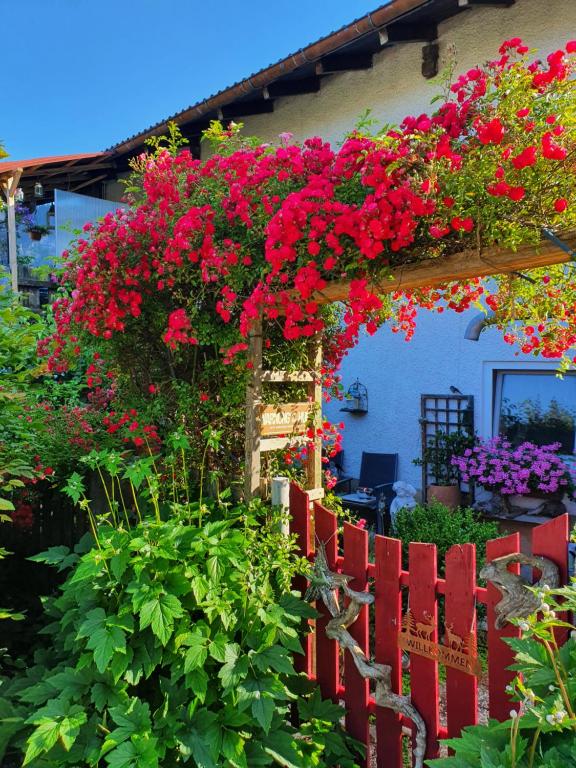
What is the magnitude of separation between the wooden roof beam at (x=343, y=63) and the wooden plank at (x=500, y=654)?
6.74 meters

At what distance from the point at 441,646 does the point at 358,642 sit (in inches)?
20.3

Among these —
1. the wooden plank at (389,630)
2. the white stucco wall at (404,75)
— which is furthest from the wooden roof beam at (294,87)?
the wooden plank at (389,630)

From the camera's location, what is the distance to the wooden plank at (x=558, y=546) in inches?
83.4

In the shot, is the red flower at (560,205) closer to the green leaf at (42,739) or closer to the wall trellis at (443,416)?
the green leaf at (42,739)

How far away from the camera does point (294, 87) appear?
7984mm

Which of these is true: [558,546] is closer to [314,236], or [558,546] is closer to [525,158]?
[525,158]

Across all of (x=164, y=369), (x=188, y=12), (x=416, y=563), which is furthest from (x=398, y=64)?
(x=416, y=563)

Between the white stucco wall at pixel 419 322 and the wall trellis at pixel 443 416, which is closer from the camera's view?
the white stucco wall at pixel 419 322

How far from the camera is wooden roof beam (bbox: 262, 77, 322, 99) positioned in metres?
7.94

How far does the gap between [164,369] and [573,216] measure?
242 centimetres

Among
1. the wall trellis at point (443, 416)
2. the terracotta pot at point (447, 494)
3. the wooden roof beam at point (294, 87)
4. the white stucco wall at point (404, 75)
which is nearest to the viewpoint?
the white stucco wall at point (404, 75)

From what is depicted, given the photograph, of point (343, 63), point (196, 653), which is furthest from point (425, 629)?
point (343, 63)

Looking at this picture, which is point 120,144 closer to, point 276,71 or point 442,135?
point 276,71

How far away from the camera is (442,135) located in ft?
7.64
